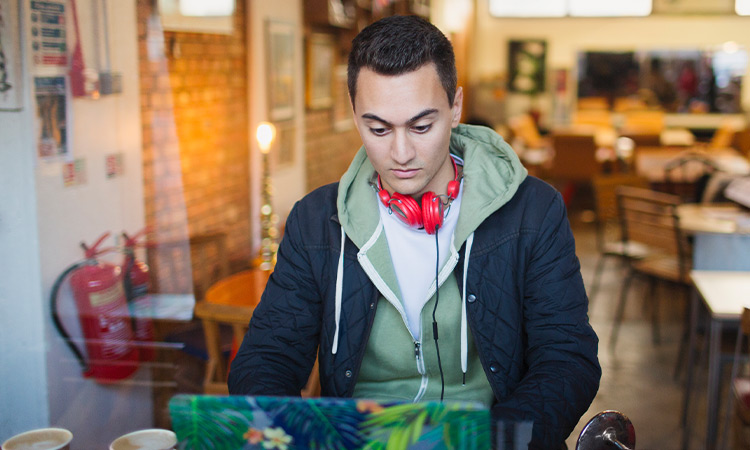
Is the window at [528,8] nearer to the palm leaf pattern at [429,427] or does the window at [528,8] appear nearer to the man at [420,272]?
the man at [420,272]

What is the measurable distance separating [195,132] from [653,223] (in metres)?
2.66

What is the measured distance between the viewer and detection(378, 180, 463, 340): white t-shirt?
5.39 feet

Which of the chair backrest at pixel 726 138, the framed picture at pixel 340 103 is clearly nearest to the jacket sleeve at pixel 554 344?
the framed picture at pixel 340 103

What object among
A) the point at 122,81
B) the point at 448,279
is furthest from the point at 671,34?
the point at 448,279

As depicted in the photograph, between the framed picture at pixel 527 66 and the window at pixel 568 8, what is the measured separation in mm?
3493

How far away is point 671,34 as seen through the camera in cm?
1316

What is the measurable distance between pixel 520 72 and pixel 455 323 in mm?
12564

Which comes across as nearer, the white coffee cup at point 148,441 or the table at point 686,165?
the white coffee cup at point 148,441

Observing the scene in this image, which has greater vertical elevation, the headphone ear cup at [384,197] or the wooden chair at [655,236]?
the headphone ear cup at [384,197]

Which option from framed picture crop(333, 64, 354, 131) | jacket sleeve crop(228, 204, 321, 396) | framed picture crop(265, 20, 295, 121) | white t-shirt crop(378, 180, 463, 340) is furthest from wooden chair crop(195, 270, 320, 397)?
framed picture crop(333, 64, 354, 131)

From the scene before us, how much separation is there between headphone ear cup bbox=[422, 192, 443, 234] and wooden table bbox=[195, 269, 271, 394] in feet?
4.29

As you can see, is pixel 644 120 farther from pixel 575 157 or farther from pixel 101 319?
pixel 101 319

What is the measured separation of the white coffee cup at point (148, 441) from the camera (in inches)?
54.7

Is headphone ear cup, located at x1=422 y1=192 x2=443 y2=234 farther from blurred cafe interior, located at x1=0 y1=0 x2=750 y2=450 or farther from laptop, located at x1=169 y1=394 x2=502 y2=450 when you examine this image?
laptop, located at x1=169 y1=394 x2=502 y2=450
